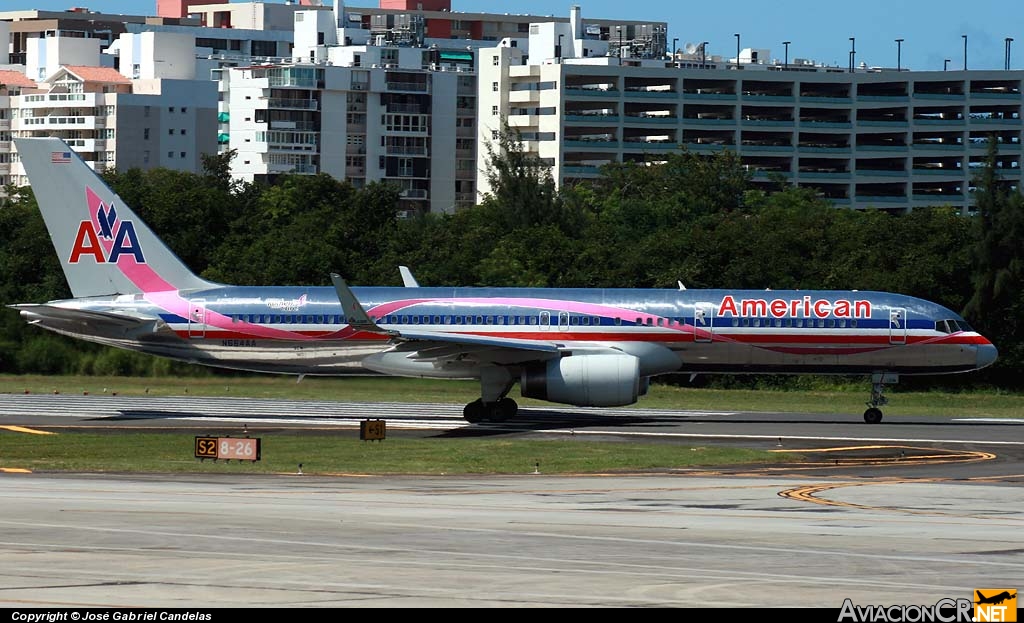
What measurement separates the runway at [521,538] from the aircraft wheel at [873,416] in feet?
34.5

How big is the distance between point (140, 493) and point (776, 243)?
6572 cm

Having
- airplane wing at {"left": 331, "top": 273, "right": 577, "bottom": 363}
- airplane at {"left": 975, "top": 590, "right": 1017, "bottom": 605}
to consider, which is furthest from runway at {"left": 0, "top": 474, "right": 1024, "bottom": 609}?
airplane wing at {"left": 331, "top": 273, "right": 577, "bottom": 363}

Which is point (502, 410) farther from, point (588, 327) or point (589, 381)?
point (588, 327)

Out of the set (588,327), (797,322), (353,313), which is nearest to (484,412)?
(588,327)

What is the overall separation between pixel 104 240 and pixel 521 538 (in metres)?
34.6

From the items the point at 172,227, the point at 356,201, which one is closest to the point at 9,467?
the point at 172,227

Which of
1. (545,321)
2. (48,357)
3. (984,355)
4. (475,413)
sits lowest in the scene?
(475,413)

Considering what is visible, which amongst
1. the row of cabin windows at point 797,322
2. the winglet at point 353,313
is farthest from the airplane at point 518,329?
the winglet at point 353,313

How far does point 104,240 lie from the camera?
57188 millimetres

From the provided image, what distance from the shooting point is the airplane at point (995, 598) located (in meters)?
19.3

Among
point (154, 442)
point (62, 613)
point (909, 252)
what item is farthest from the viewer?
point (909, 252)

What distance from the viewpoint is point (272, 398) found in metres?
65.6

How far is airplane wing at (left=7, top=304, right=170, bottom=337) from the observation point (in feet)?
181

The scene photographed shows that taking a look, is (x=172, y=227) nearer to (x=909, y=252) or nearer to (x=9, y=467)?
(x=909, y=252)
